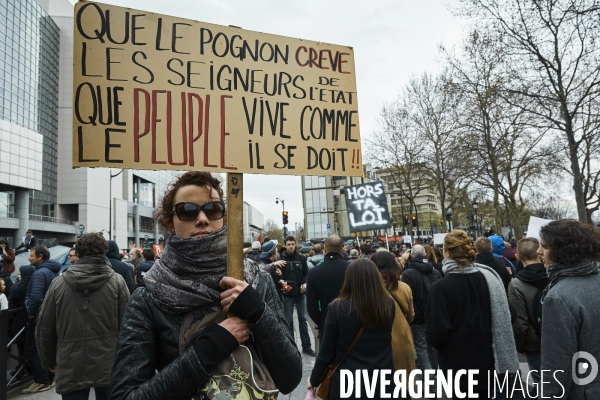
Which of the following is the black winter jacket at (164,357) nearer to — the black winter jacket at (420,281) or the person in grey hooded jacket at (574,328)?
the person in grey hooded jacket at (574,328)

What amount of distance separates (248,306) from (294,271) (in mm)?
6329

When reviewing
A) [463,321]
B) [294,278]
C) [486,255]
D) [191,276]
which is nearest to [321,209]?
[294,278]

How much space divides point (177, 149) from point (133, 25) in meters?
0.70

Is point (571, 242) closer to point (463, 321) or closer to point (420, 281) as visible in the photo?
point (463, 321)

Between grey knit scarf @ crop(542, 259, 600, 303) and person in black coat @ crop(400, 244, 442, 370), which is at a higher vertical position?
grey knit scarf @ crop(542, 259, 600, 303)

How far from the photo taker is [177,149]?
207cm

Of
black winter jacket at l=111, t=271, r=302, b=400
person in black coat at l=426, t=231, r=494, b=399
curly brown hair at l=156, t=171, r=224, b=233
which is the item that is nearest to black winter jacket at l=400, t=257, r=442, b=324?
person in black coat at l=426, t=231, r=494, b=399

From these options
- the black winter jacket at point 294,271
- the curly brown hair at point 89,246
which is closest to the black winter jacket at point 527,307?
the curly brown hair at point 89,246

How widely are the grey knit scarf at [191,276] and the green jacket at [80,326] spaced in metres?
2.49

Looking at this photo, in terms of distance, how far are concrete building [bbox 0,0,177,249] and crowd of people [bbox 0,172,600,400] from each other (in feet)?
108

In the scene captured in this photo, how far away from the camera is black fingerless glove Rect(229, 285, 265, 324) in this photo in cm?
164

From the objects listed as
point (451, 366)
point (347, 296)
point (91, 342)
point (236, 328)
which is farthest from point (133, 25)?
point (451, 366)

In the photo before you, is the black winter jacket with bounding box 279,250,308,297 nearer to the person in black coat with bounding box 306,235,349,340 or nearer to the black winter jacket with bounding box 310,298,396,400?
the person in black coat with bounding box 306,235,349,340

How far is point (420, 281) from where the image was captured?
5.69m
